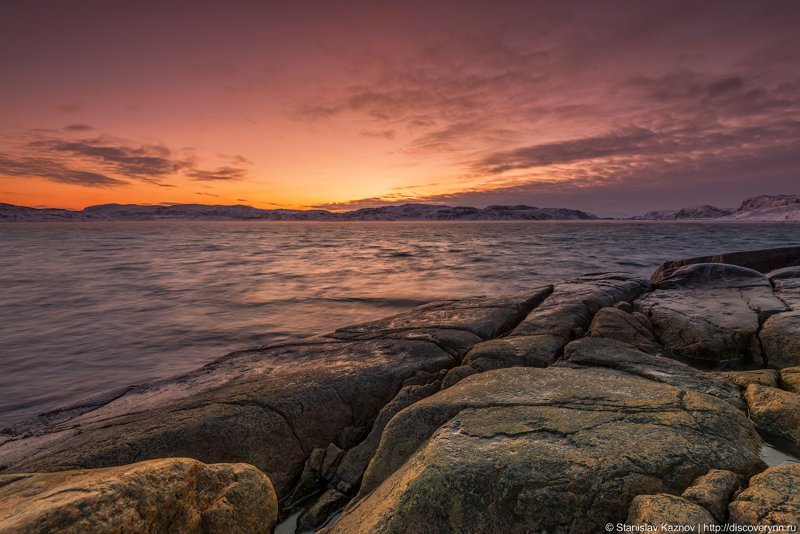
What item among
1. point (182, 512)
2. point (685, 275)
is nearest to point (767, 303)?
point (685, 275)

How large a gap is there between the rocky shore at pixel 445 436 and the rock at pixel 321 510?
0.06 feet

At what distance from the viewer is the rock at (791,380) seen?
16.6ft

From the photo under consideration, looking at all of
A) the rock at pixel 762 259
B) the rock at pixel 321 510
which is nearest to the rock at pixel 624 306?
the rock at pixel 762 259

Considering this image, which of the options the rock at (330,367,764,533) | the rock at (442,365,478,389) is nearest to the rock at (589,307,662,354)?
the rock at (442,365,478,389)

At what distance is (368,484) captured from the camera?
3867mm

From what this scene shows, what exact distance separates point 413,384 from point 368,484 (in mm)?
2156

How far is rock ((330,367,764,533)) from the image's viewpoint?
9.25 feet

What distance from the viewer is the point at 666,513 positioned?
2.51 m

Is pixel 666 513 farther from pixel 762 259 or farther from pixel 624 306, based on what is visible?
pixel 762 259

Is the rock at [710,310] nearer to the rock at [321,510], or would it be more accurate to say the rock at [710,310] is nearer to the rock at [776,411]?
the rock at [776,411]

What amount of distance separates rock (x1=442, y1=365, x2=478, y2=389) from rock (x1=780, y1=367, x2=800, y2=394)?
13.3 feet

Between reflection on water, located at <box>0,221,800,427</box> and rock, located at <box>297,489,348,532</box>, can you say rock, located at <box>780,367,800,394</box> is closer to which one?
rock, located at <box>297,489,348,532</box>

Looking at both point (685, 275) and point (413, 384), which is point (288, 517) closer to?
point (413, 384)

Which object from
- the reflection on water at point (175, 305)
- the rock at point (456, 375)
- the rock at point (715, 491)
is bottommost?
the reflection on water at point (175, 305)
